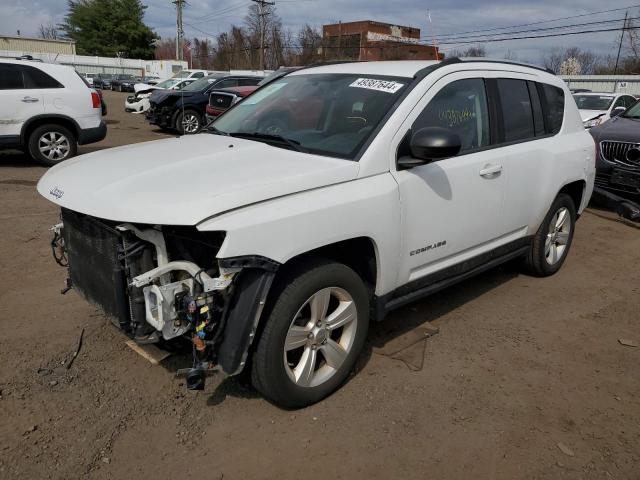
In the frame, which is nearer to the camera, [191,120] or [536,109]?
[536,109]

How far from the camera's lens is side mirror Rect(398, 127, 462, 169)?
2.98m

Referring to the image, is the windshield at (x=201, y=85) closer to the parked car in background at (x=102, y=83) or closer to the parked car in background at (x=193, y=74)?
the parked car in background at (x=193, y=74)

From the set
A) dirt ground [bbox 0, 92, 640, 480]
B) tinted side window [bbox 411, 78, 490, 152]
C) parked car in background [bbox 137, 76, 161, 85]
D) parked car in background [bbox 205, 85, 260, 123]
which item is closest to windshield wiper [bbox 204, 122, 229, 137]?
tinted side window [bbox 411, 78, 490, 152]

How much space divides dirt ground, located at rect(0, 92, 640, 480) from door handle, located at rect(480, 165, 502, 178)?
117 centimetres

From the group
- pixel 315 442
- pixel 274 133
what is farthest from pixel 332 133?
pixel 315 442

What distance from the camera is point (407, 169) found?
10.5 ft

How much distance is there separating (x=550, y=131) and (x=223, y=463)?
379 centimetres

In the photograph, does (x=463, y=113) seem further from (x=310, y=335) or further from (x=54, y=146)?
(x=54, y=146)

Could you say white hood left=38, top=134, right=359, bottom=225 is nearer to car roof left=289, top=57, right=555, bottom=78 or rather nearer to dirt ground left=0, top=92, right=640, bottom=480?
car roof left=289, top=57, right=555, bottom=78

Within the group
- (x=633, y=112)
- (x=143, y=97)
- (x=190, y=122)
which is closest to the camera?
(x=633, y=112)

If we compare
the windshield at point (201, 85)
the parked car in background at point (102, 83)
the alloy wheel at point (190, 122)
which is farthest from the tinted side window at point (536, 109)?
the parked car in background at point (102, 83)

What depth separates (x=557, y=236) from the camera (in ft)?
16.7

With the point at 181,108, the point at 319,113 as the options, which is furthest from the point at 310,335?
the point at 181,108

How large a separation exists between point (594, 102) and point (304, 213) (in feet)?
47.2
